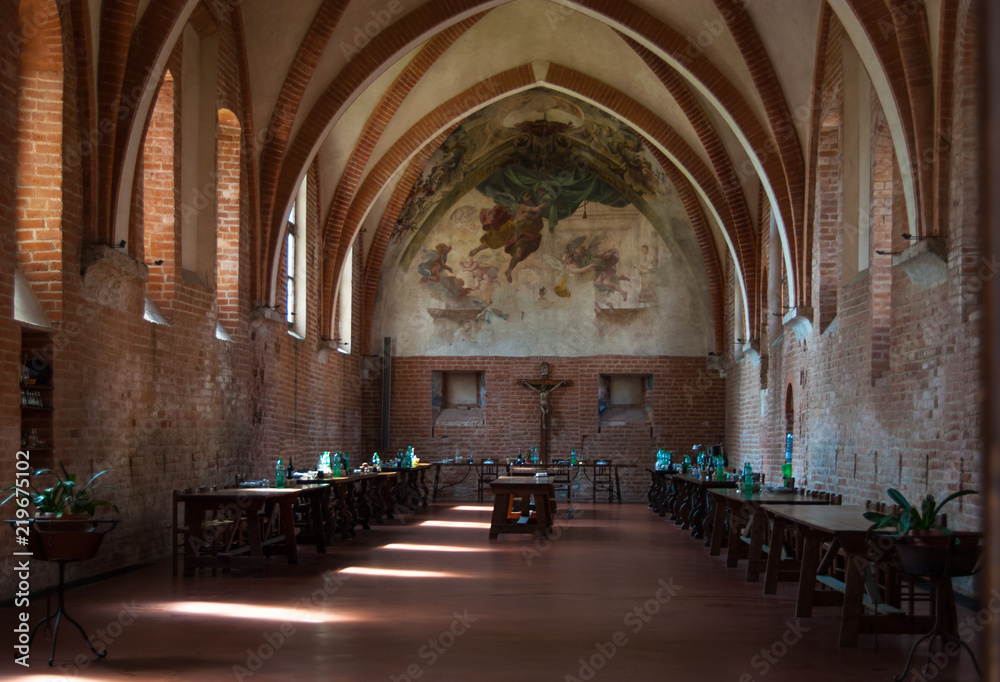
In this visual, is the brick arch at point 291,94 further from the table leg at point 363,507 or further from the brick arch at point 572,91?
the brick arch at point 572,91

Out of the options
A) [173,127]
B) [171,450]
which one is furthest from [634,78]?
[171,450]

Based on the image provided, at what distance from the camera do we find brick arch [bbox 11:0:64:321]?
8297 mm

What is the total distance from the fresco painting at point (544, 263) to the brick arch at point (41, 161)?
13408 mm

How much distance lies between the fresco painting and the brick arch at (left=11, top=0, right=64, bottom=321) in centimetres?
1341

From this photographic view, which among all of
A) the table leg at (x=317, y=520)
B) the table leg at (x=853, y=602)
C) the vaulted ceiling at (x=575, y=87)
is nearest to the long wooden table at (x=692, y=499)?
the vaulted ceiling at (x=575, y=87)

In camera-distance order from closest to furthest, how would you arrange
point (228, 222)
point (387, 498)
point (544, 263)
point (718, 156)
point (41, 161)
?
1. point (41, 161)
2. point (228, 222)
3. point (387, 498)
4. point (718, 156)
5. point (544, 263)

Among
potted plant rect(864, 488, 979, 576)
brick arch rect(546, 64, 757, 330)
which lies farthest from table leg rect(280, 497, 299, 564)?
brick arch rect(546, 64, 757, 330)

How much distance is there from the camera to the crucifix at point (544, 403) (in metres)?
21.8

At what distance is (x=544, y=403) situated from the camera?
21.8 m

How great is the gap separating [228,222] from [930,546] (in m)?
10.3

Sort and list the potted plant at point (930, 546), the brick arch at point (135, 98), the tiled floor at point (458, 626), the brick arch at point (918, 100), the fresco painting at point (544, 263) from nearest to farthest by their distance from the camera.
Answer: the potted plant at point (930, 546)
the tiled floor at point (458, 626)
the brick arch at point (918, 100)
the brick arch at point (135, 98)
the fresco painting at point (544, 263)

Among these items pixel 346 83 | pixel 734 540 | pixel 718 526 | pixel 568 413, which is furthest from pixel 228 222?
pixel 568 413

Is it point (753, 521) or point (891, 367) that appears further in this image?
point (891, 367)

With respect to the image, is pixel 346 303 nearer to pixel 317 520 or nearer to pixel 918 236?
pixel 317 520
